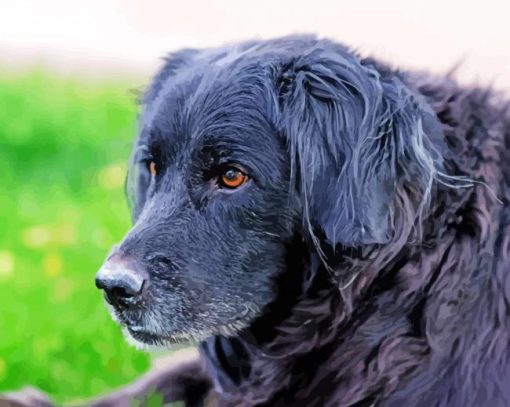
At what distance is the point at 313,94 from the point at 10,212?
2766mm

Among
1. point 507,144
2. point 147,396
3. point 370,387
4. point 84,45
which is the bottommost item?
point 84,45

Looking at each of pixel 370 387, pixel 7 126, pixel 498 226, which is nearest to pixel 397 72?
pixel 498 226

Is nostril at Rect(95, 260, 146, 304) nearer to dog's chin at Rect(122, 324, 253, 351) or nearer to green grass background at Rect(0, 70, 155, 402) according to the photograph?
dog's chin at Rect(122, 324, 253, 351)

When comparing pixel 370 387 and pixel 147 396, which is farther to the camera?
pixel 147 396

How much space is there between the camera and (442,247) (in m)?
2.41

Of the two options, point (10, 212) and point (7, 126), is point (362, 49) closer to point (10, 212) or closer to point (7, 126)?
point (10, 212)

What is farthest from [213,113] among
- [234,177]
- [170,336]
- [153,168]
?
[170,336]

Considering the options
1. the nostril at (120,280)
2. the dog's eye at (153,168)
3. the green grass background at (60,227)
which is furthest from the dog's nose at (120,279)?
the green grass background at (60,227)

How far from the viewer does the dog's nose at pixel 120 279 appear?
2.43m

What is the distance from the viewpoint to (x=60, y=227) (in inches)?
183

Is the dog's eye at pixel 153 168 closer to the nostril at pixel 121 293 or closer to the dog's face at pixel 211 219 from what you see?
the dog's face at pixel 211 219

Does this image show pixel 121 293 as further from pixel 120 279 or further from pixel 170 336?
pixel 170 336

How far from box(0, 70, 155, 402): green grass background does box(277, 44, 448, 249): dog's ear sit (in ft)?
2.95

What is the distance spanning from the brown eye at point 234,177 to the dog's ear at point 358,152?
134mm
